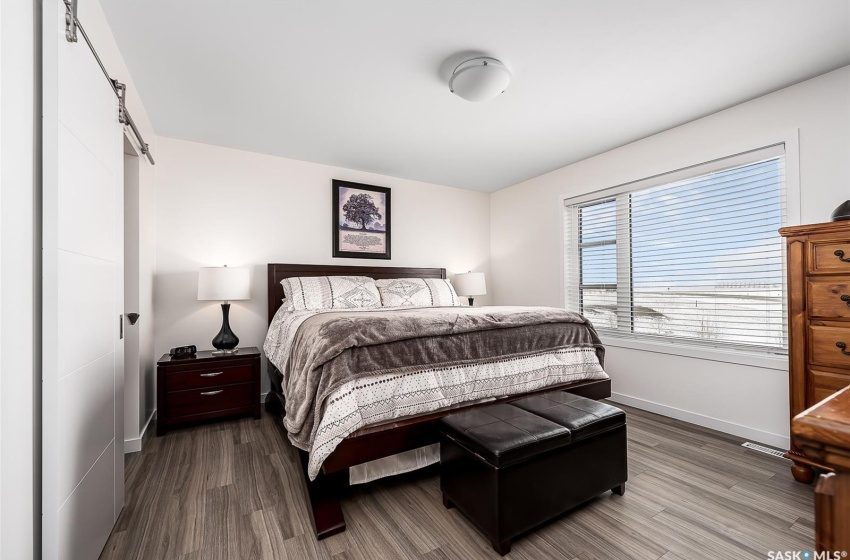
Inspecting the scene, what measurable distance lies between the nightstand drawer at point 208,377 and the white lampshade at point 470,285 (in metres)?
2.50

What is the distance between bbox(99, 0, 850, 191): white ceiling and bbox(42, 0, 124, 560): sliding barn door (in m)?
0.68

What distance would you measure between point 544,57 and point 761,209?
196 cm

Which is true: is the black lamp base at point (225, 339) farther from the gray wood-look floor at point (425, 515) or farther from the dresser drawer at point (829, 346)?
the dresser drawer at point (829, 346)

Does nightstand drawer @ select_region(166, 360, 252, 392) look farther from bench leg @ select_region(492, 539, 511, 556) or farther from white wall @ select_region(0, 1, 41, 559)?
bench leg @ select_region(492, 539, 511, 556)

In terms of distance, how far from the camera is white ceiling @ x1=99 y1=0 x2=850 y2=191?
1808 mm

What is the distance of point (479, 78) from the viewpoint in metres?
2.21

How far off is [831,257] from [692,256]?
1.06 metres

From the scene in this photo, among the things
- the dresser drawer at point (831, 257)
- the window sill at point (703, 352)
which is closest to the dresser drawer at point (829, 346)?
the dresser drawer at point (831, 257)

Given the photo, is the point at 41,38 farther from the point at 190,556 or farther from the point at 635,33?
the point at 635,33

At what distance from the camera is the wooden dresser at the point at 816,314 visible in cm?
191

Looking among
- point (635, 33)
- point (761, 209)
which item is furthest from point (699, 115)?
point (635, 33)

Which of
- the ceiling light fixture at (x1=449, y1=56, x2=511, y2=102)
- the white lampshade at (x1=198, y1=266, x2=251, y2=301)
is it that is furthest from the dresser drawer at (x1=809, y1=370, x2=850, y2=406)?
the white lampshade at (x1=198, y1=266, x2=251, y2=301)

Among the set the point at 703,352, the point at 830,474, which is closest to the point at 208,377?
the point at 830,474

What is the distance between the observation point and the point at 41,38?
3.86 ft
